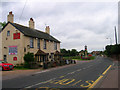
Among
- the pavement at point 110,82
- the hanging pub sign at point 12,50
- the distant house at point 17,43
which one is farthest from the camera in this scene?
the hanging pub sign at point 12,50

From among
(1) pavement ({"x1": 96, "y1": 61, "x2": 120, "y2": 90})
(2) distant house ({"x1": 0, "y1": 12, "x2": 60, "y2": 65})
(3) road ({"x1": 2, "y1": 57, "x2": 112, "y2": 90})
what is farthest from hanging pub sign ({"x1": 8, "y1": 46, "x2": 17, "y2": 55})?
(1) pavement ({"x1": 96, "y1": 61, "x2": 120, "y2": 90})

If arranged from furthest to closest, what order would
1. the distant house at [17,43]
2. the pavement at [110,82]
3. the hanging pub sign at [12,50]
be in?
the hanging pub sign at [12,50] → the distant house at [17,43] → the pavement at [110,82]

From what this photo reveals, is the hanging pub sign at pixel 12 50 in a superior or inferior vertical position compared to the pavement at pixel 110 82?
superior

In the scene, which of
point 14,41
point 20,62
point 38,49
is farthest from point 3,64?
point 38,49

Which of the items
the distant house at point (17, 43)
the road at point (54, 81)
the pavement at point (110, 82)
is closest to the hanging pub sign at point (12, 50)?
the distant house at point (17, 43)

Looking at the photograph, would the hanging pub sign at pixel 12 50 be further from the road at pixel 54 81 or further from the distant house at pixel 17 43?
the road at pixel 54 81

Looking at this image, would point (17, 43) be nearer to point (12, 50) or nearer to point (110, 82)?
point (12, 50)

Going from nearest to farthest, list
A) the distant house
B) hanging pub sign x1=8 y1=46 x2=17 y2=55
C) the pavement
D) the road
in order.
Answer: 1. the pavement
2. the road
3. the distant house
4. hanging pub sign x1=8 y1=46 x2=17 y2=55

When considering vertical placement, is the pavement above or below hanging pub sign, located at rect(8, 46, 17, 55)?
below

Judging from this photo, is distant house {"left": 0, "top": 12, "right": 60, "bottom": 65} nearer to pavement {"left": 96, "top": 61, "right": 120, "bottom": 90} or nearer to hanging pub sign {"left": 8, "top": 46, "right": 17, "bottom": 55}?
hanging pub sign {"left": 8, "top": 46, "right": 17, "bottom": 55}

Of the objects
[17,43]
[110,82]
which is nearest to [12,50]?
[17,43]

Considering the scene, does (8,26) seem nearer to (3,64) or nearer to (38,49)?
(38,49)

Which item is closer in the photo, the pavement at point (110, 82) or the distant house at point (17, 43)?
the pavement at point (110, 82)

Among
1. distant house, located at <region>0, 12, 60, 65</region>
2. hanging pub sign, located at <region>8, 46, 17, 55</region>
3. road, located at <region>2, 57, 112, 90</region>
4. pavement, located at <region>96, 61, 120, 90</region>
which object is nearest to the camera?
pavement, located at <region>96, 61, 120, 90</region>
